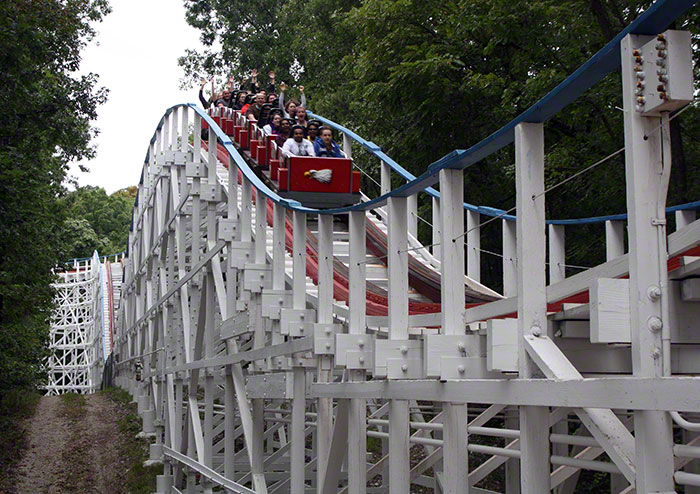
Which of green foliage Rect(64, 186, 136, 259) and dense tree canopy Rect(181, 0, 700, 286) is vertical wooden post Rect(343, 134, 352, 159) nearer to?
dense tree canopy Rect(181, 0, 700, 286)

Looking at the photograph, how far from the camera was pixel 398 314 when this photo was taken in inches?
219

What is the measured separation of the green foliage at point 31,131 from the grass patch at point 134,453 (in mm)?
2730

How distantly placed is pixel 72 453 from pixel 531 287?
17.6 m

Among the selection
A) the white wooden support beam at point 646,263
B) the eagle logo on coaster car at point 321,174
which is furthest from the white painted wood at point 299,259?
the white wooden support beam at point 646,263

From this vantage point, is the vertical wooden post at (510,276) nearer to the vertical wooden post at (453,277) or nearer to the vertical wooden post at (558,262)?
the vertical wooden post at (558,262)

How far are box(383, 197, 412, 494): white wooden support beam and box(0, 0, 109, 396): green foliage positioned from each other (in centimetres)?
971

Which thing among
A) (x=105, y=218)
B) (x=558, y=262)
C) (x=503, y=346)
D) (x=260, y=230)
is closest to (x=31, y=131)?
(x=260, y=230)

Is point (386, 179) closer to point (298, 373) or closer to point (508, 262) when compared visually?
point (508, 262)

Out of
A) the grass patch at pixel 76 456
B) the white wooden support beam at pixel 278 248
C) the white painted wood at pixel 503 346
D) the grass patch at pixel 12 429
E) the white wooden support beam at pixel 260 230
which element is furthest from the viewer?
the grass patch at pixel 12 429

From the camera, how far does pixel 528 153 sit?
4.00m

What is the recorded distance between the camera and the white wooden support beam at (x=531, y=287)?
392 centimetres

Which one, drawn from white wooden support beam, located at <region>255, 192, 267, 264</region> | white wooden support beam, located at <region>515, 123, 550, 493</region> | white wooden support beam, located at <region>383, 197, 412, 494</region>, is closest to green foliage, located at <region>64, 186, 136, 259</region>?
white wooden support beam, located at <region>255, 192, 267, 264</region>

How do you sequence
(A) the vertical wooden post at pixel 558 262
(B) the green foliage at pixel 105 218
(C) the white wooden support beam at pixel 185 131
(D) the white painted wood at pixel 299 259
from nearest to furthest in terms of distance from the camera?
(A) the vertical wooden post at pixel 558 262 → (D) the white painted wood at pixel 299 259 → (C) the white wooden support beam at pixel 185 131 → (B) the green foliage at pixel 105 218

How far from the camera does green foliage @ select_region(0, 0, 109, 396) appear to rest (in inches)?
574
